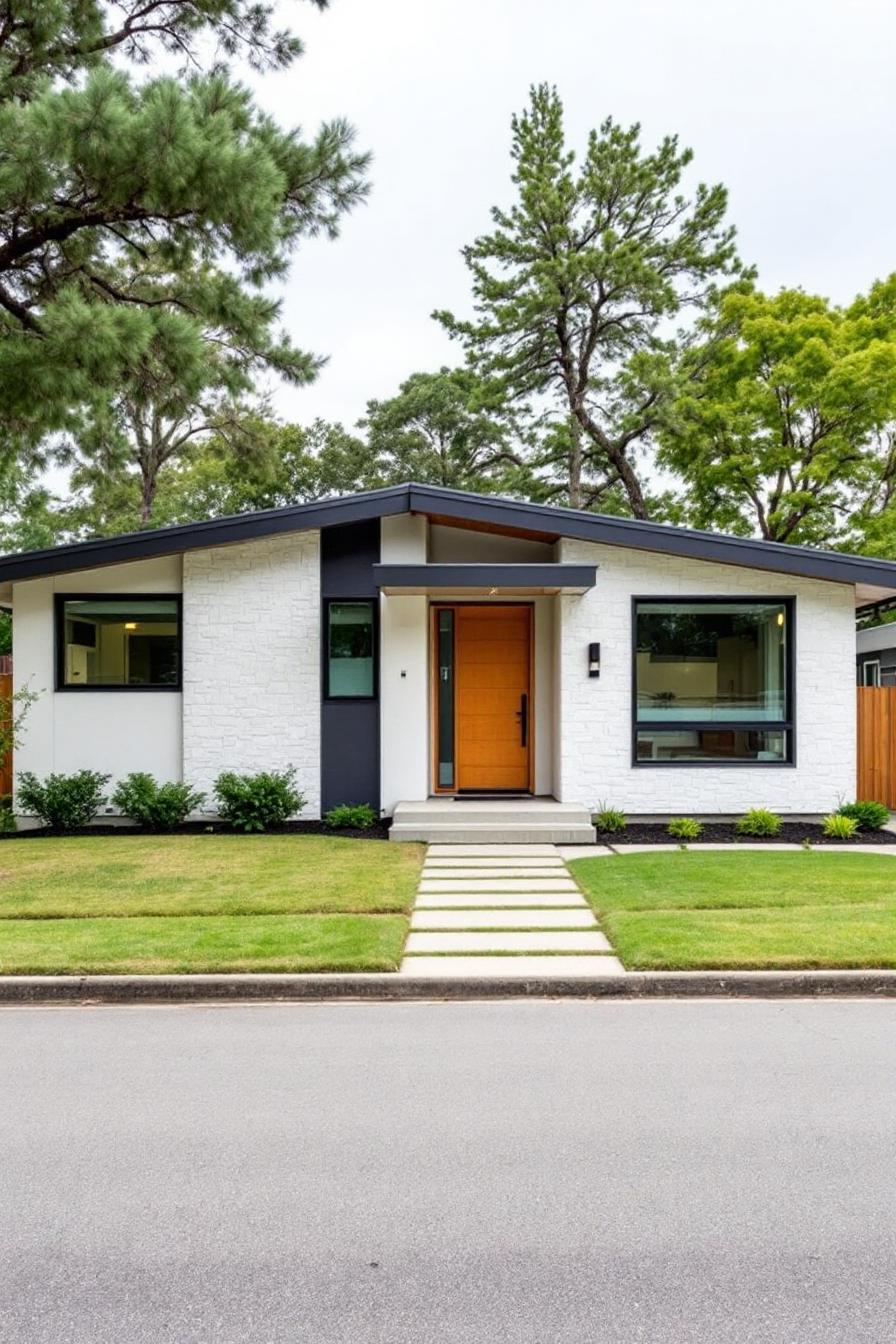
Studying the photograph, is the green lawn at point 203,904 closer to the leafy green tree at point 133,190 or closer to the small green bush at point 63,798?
the small green bush at point 63,798

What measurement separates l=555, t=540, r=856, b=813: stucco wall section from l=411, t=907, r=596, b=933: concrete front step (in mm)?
3842

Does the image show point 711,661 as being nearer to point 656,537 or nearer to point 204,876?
point 656,537

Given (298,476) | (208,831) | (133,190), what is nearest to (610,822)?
(208,831)

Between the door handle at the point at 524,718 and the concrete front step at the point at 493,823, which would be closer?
the concrete front step at the point at 493,823

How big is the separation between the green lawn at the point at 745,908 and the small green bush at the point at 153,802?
4.72 metres

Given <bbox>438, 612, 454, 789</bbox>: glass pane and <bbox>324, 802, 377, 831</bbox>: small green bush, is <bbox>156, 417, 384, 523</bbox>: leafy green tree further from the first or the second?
<bbox>324, 802, 377, 831</bbox>: small green bush

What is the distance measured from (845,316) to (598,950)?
1963cm

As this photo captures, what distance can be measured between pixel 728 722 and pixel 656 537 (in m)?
2.39

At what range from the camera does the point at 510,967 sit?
4.98 m

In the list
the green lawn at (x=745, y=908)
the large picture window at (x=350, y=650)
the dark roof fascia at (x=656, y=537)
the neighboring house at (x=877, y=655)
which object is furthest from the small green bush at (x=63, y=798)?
the neighboring house at (x=877, y=655)

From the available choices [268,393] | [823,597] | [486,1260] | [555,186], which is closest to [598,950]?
[486,1260]

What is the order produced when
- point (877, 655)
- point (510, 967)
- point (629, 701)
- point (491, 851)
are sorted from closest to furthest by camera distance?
point (510, 967)
point (491, 851)
point (629, 701)
point (877, 655)

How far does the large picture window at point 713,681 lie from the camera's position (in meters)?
10.1

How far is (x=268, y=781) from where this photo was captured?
977 cm
